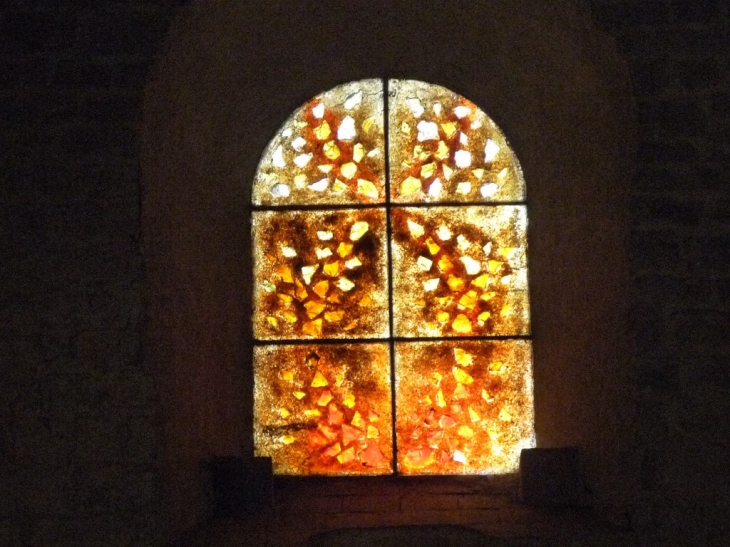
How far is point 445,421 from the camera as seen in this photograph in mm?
4430

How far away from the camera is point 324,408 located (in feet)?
14.6

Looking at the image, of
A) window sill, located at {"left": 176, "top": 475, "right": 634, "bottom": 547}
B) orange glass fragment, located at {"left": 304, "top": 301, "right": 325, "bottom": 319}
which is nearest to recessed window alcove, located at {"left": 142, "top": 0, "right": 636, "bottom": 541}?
window sill, located at {"left": 176, "top": 475, "right": 634, "bottom": 547}

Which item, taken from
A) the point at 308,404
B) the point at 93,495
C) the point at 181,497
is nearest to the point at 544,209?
the point at 308,404

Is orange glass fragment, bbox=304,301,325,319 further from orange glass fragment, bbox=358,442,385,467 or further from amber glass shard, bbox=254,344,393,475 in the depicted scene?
orange glass fragment, bbox=358,442,385,467

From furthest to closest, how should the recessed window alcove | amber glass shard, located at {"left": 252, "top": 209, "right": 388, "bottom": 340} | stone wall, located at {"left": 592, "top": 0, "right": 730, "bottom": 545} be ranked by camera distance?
amber glass shard, located at {"left": 252, "top": 209, "right": 388, "bottom": 340} → the recessed window alcove → stone wall, located at {"left": 592, "top": 0, "right": 730, "bottom": 545}

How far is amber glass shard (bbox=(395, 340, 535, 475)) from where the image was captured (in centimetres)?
440

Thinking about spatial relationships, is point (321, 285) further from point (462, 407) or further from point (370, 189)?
point (462, 407)

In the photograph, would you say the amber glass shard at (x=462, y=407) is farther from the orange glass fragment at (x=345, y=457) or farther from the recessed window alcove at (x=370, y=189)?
the orange glass fragment at (x=345, y=457)

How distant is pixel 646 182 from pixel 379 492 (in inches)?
72.4

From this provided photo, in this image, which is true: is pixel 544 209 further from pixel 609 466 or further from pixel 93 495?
pixel 93 495

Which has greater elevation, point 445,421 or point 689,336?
point 689,336

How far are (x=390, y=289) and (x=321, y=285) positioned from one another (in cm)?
34

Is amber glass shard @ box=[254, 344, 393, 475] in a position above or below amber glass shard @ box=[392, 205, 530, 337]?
Answer: below

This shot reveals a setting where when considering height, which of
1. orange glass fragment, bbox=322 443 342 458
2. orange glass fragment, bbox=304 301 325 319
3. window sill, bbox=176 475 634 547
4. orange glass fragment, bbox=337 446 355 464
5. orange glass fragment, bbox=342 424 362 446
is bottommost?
window sill, bbox=176 475 634 547
